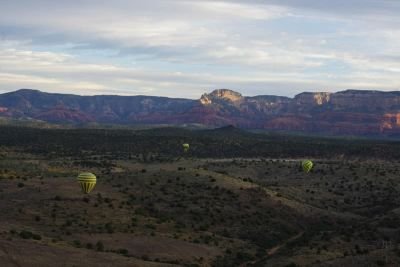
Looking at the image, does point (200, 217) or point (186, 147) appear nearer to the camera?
point (200, 217)

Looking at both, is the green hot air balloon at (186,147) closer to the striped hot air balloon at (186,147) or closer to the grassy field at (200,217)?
the striped hot air balloon at (186,147)

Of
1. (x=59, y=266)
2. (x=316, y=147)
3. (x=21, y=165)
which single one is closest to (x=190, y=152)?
(x=316, y=147)

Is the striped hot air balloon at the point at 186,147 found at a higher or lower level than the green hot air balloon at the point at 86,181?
lower

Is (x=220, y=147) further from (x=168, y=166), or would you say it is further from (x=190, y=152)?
(x=168, y=166)

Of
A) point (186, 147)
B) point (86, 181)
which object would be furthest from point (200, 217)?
point (186, 147)

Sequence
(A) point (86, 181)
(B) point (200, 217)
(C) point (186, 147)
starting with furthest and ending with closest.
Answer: (C) point (186, 147), (B) point (200, 217), (A) point (86, 181)

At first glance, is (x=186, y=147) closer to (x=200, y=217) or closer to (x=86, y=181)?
(x=200, y=217)

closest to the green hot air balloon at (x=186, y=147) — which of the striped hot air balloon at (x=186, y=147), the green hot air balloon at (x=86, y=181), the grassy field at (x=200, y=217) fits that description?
the striped hot air balloon at (x=186, y=147)

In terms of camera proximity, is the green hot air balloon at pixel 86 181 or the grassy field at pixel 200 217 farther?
the green hot air balloon at pixel 86 181

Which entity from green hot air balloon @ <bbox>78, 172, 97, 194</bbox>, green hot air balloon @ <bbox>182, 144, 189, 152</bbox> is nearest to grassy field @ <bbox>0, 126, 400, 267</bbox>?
green hot air balloon @ <bbox>78, 172, 97, 194</bbox>
